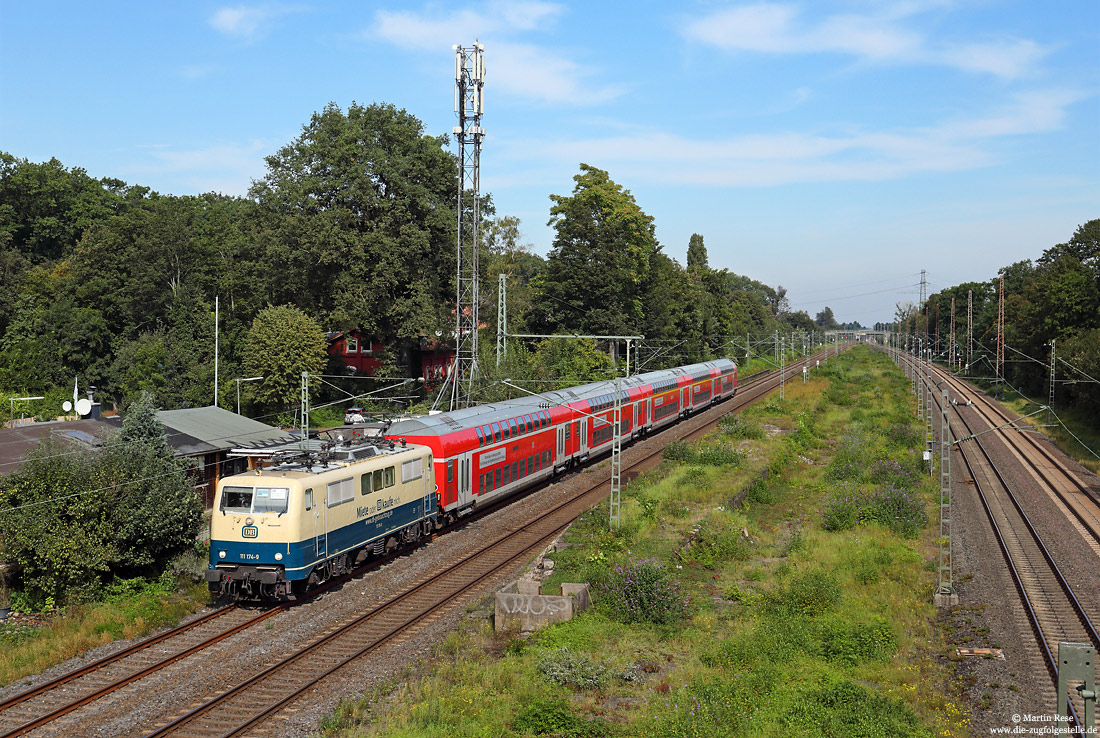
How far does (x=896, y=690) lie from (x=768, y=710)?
3.38m

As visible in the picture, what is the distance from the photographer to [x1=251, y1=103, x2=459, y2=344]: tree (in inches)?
2148

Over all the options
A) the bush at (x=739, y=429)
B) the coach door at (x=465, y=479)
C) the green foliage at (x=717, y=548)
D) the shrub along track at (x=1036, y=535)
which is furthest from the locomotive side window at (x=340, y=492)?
the bush at (x=739, y=429)

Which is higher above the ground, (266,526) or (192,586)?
(266,526)

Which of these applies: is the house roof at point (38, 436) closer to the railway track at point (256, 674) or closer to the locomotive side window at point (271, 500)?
the locomotive side window at point (271, 500)

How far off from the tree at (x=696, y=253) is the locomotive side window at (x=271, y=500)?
107m

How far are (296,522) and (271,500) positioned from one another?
87 cm

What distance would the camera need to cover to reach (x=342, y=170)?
56.0 meters

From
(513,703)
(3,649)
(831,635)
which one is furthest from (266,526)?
(831,635)

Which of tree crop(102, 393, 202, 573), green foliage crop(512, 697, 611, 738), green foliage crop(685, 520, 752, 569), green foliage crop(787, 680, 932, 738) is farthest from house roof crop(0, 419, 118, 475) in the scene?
green foliage crop(787, 680, 932, 738)

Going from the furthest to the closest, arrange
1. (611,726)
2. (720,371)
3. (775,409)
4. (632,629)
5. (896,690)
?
1. (720,371)
2. (775,409)
3. (632,629)
4. (896,690)
5. (611,726)

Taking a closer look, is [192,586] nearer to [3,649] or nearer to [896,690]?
[3,649]

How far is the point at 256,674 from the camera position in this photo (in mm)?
17219

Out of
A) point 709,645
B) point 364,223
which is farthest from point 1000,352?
point 709,645

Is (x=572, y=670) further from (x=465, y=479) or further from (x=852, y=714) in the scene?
(x=465, y=479)
